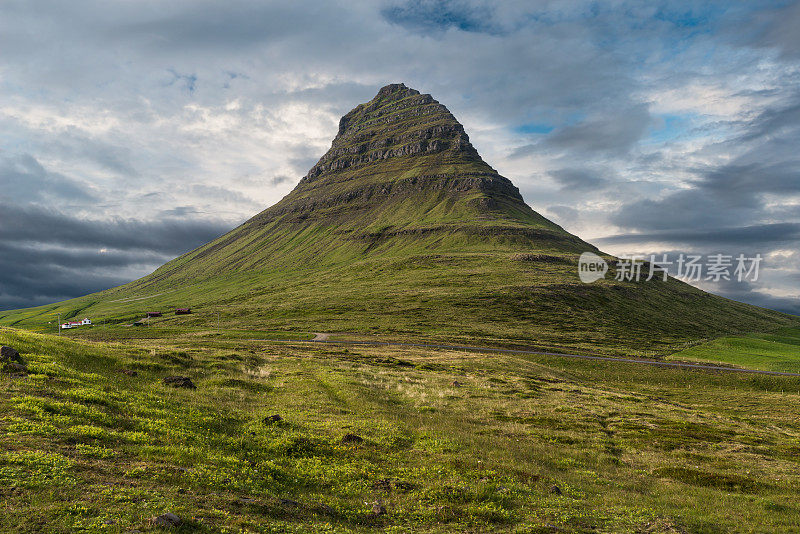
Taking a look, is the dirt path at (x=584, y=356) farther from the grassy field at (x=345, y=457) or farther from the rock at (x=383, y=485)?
the rock at (x=383, y=485)

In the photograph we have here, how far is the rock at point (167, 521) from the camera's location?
1168cm

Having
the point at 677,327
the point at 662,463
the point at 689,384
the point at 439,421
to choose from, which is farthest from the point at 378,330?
the point at 677,327

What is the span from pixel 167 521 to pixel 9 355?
73.5ft

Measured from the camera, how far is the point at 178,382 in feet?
113

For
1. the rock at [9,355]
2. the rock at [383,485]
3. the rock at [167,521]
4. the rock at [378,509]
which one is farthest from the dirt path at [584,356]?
the rock at [167,521]

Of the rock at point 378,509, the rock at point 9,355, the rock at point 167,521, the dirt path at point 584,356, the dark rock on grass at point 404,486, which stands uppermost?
the rock at point 9,355

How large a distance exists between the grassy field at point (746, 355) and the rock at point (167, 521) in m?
117

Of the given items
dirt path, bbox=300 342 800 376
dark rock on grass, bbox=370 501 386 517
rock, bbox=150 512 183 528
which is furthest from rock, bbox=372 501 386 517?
dirt path, bbox=300 342 800 376

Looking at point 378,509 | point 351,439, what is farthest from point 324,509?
point 351,439

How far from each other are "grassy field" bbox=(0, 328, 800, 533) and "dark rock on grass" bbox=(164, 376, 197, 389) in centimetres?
155

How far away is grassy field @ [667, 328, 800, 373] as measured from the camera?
91062mm

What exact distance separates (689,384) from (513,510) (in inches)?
3199

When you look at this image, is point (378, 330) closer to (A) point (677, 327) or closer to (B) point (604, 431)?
(B) point (604, 431)

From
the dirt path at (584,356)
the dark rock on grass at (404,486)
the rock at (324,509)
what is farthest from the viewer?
the dirt path at (584,356)
